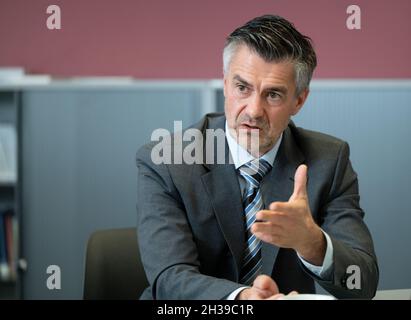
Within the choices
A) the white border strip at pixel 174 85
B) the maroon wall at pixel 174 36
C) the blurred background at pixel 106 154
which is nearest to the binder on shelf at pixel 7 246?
the blurred background at pixel 106 154

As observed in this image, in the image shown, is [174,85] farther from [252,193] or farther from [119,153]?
[252,193]

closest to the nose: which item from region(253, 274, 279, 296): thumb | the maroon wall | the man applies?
the man

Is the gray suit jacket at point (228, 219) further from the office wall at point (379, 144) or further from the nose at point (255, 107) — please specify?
the office wall at point (379, 144)

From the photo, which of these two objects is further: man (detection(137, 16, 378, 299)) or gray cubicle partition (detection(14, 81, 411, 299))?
gray cubicle partition (detection(14, 81, 411, 299))

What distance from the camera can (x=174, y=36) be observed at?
8.48 ft

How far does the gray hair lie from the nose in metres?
0.07

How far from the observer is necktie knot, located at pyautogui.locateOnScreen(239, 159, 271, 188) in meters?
1.14

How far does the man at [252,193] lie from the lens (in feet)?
3.39

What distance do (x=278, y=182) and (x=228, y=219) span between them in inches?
4.7

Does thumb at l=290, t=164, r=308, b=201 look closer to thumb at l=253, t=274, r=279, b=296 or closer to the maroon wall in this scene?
thumb at l=253, t=274, r=279, b=296

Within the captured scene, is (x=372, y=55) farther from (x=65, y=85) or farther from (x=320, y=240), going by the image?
(x=320, y=240)

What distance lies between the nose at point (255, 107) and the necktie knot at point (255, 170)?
108mm

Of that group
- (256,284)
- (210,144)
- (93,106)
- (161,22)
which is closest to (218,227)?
(210,144)

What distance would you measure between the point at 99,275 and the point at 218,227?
1.05 ft
